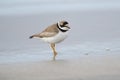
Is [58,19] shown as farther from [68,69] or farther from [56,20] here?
[68,69]

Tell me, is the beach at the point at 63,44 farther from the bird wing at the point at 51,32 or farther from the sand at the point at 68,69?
the bird wing at the point at 51,32

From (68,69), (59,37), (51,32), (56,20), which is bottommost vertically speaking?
(68,69)

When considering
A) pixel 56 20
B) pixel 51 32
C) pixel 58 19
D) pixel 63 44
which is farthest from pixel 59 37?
pixel 58 19

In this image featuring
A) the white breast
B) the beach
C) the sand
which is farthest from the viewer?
the white breast

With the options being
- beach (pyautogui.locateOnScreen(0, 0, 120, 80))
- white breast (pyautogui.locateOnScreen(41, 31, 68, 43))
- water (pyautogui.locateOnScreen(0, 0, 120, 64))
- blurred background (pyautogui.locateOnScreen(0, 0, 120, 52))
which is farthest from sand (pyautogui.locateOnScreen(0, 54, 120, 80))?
blurred background (pyautogui.locateOnScreen(0, 0, 120, 52))

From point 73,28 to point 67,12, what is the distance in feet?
6.57

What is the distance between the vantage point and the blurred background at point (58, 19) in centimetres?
1073

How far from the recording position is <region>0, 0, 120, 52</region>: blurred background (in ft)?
35.2

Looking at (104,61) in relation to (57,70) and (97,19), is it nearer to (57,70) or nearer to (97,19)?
(57,70)

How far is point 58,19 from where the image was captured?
12875mm

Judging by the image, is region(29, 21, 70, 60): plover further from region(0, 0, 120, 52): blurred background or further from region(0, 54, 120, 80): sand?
region(0, 0, 120, 52): blurred background

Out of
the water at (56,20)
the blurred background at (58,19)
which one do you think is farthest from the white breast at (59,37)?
the blurred background at (58,19)

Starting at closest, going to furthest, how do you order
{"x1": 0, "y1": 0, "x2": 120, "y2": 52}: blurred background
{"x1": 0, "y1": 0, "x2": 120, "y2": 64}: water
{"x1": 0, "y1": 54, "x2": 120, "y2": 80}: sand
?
{"x1": 0, "y1": 54, "x2": 120, "y2": 80}: sand → {"x1": 0, "y1": 0, "x2": 120, "y2": 64}: water → {"x1": 0, "y1": 0, "x2": 120, "y2": 52}: blurred background

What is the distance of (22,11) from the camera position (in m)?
14.1
